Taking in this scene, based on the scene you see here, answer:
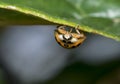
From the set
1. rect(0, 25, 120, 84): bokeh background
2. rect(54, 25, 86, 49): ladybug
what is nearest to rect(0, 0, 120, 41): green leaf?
rect(54, 25, 86, 49): ladybug

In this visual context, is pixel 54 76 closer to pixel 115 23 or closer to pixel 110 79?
pixel 110 79

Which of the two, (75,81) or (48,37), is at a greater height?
(48,37)

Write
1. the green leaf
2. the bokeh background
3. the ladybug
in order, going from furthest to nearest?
the bokeh background
the ladybug
the green leaf

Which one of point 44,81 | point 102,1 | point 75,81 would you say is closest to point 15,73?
point 44,81

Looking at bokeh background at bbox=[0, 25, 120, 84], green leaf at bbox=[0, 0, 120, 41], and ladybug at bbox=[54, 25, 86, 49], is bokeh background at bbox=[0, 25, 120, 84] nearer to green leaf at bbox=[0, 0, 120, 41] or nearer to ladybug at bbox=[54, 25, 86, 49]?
ladybug at bbox=[54, 25, 86, 49]

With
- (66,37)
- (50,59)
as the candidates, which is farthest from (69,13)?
(50,59)

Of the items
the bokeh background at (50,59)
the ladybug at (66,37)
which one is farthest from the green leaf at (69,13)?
the bokeh background at (50,59)
